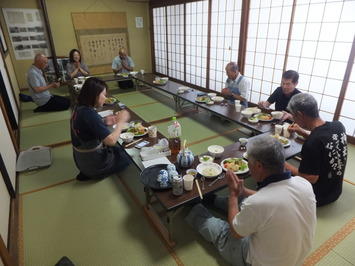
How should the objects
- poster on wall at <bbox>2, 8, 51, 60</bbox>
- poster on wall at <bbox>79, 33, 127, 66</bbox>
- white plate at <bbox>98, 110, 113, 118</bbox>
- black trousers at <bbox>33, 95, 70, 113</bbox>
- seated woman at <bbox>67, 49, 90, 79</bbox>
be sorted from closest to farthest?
white plate at <bbox>98, 110, 113, 118</bbox>, black trousers at <bbox>33, 95, 70, 113</bbox>, seated woman at <bbox>67, 49, 90, 79</bbox>, poster on wall at <bbox>2, 8, 51, 60</bbox>, poster on wall at <bbox>79, 33, 127, 66</bbox>

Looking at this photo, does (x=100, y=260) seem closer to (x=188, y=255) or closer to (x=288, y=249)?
(x=188, y=255)

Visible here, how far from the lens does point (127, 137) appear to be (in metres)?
2.86

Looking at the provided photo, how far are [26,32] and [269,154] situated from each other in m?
8.80

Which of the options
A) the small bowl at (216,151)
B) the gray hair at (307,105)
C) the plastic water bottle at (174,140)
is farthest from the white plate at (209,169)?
the gray hair at (307,105)

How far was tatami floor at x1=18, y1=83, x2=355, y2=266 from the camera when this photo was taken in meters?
2.14

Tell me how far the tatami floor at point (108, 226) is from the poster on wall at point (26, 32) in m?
5.62

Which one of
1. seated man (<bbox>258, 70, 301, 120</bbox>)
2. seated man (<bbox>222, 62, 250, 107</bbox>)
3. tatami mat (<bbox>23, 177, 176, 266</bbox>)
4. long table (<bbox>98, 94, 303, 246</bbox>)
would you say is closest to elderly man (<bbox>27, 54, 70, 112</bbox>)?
tatami mat (<bbox>23, 177, 176, 266</bbox>)

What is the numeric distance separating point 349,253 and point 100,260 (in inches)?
90.7

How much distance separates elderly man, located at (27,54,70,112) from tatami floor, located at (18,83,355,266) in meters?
2.34

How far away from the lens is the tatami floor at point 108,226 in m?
2.14

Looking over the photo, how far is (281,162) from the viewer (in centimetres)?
139

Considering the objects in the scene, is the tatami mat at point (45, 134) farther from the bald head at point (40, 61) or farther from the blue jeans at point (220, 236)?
the blue jeans at point (220, 236)

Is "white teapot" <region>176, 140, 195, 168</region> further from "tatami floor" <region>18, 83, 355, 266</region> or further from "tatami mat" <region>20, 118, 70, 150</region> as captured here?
"tatami mat" <region>20, 118, 70, 150</region>

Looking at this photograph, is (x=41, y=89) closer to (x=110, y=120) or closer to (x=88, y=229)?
(x=110, y=120)
